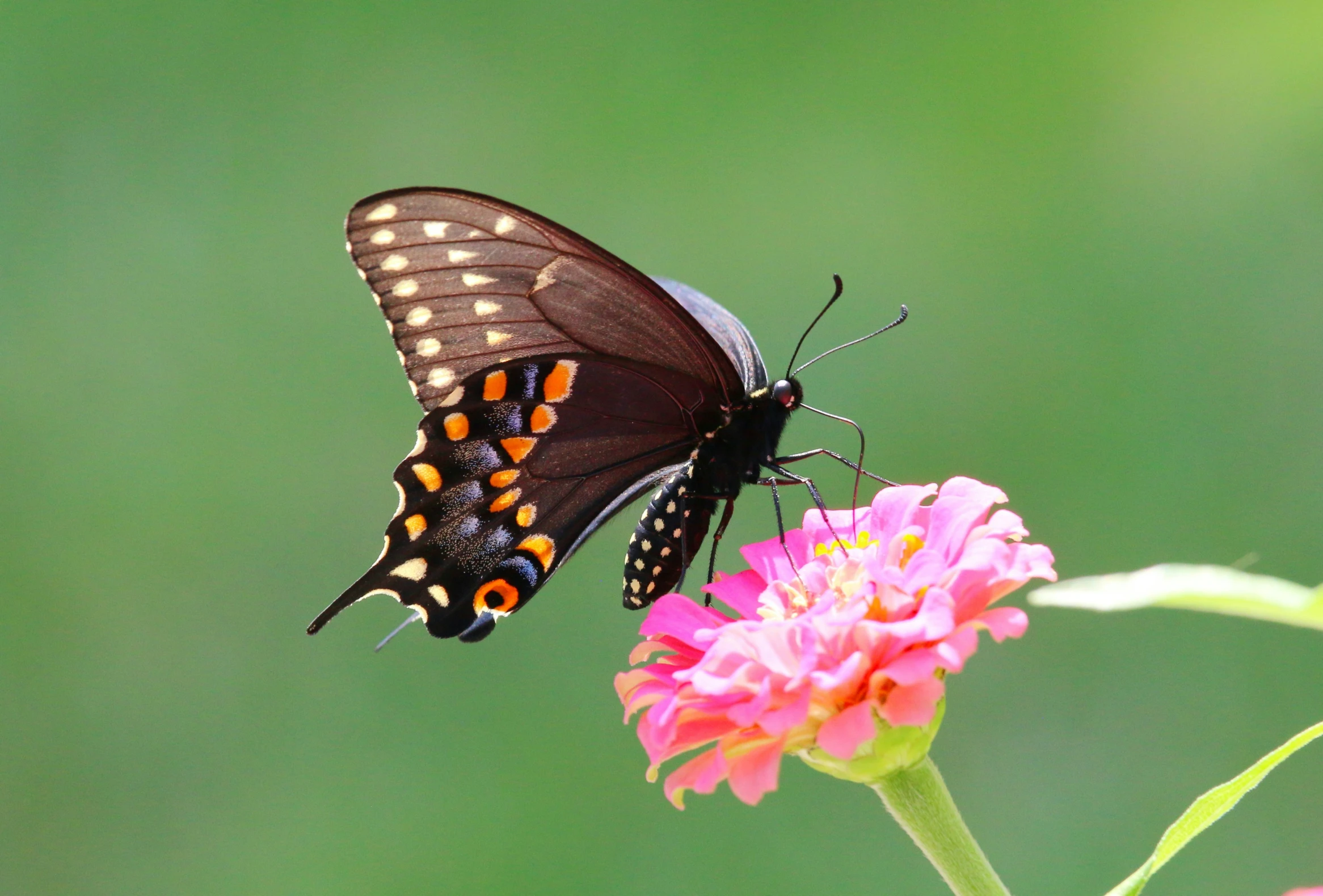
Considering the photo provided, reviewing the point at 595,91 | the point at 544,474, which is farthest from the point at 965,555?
the point at 595,91

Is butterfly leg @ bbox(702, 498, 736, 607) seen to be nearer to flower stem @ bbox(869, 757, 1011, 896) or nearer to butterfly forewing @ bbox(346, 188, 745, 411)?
butterfly forewing @ bbox(346, 188, 745, 411)

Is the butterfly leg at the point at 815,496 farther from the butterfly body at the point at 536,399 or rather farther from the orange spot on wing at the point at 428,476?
the orange spot on wing at the point at 428,476

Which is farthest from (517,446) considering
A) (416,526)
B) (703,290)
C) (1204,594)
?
(703,290)

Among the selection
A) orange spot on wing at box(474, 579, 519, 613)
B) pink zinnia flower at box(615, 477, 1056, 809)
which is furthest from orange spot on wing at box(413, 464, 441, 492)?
pink zinnia flower at box(615, 477, 1056, 809)

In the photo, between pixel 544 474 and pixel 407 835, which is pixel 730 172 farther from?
pixel 544 474

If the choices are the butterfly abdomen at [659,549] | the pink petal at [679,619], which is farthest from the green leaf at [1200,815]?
the butterfly abdomen at [659,549]

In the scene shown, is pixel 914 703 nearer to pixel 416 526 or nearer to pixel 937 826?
pixel 937 826

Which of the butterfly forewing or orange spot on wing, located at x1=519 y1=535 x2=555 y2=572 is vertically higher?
the butterfly forewing
